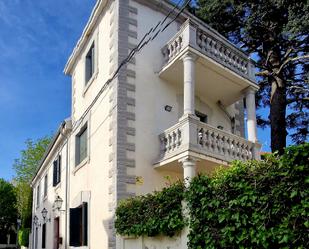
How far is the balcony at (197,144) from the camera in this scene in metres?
10.5

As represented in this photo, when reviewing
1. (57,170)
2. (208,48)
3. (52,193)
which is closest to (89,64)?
(208,48)

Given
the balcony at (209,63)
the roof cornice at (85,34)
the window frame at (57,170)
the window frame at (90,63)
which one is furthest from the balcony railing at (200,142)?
the window frame at (57,170)

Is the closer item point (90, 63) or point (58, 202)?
point (90, 63)

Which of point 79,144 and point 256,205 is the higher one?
point 79,144

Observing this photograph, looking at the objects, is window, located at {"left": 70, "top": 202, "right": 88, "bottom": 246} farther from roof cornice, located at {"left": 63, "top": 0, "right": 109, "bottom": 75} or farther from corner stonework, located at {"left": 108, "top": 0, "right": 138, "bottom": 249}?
roof cornice, located at {"left": 63, "top": 0, "right": 109, "bottom": 75}

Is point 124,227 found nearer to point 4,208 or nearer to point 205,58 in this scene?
point 205,58

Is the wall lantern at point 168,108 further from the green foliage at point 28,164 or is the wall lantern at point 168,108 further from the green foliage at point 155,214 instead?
the green foliage at point 28,164

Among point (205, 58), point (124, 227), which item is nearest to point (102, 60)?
point (205, 58)

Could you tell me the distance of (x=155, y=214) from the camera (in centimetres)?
815

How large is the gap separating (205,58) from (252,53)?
738 cm

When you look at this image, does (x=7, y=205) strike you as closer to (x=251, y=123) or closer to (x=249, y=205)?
(x=251, y=123)

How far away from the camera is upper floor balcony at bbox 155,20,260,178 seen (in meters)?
10.6

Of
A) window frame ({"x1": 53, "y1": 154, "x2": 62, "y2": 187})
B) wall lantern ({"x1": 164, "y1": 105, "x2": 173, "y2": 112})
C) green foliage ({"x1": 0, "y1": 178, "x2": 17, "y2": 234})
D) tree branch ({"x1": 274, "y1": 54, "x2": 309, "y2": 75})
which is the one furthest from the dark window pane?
green foliage ({"x1": 0, "y1": 178, "x2": 17, "y2": 234})

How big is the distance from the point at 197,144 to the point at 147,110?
198 cm
